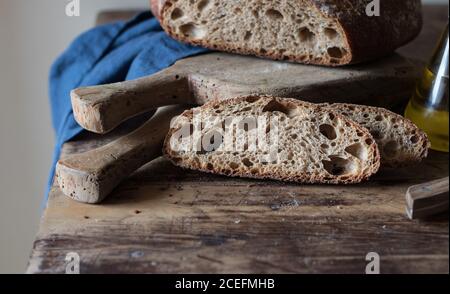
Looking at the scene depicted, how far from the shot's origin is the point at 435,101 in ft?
3.62

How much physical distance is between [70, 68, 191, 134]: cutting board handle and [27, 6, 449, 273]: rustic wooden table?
0.11 metres

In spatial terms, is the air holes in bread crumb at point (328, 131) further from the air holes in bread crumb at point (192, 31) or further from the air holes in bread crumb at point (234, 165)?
the air holes in bread crumb at point (192, 31)

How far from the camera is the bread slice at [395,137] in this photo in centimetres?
105

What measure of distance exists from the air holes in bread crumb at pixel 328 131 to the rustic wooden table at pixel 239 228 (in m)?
0.08

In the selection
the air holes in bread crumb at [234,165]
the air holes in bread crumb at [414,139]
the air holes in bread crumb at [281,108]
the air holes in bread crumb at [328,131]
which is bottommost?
the air holes in bread crumb at [234,165]

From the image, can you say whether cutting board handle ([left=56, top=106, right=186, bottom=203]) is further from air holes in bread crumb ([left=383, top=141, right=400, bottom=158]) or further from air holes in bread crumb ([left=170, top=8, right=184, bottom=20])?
air holes in bread crumb ([left=383, top=141, right=400, bottom=158])

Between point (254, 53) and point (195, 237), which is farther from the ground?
point (254, 53)

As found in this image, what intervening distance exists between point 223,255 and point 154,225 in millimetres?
122

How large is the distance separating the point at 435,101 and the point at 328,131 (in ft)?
→ 0.64

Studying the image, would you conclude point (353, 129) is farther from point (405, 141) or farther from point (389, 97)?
point (389, 97)

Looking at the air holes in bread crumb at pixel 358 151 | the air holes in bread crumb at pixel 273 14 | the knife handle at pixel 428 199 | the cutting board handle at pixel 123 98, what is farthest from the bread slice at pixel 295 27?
the knife handle at pixel 428 199

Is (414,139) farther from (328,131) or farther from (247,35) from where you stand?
(247,35)

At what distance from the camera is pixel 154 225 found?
956 millimetres

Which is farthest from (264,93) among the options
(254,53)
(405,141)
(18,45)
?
(18,45)
